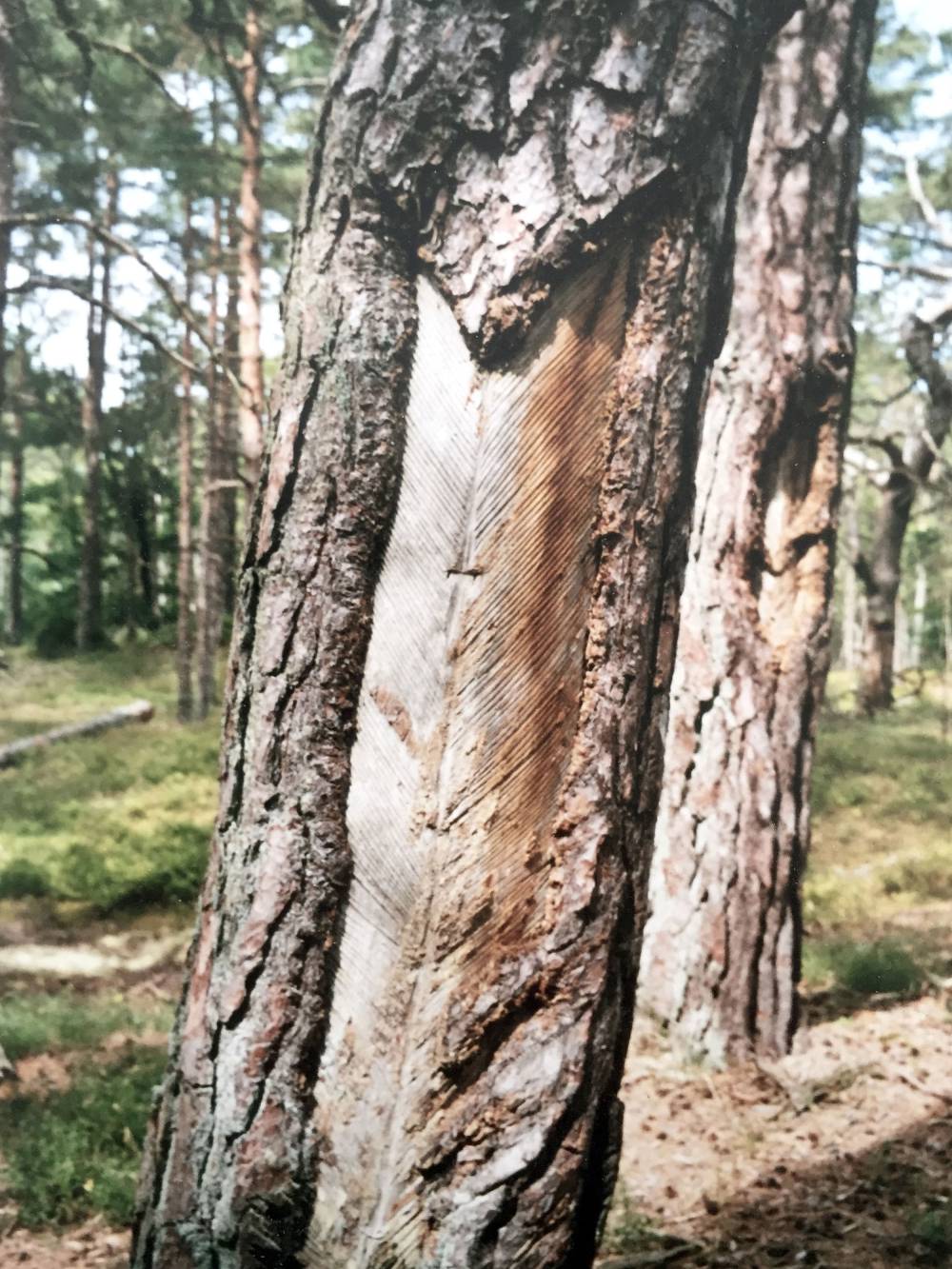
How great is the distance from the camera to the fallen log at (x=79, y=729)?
351 centimetres

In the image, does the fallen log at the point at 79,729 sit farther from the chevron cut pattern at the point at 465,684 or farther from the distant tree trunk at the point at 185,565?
the chevron cut pattern at the point at 465,684

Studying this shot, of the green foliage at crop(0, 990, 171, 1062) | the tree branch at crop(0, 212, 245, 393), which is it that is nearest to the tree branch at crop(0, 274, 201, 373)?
the tree branch at crop(0, 212, 245, 393)

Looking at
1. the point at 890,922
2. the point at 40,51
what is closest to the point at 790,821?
the point at 890,922

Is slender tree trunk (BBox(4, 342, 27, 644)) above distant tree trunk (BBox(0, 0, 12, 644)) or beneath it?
beneath

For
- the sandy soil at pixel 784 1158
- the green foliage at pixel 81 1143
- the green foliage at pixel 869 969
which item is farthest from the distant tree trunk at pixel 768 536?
the green foliage at pixel 81 1143

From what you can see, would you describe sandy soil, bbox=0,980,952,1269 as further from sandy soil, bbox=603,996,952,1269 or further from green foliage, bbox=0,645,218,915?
green foliage, bbox=0,645,218,915

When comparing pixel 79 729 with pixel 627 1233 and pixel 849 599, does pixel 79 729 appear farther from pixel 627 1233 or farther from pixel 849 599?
pixel 849 599

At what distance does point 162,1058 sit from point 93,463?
6.81ft

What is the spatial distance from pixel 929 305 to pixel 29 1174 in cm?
692

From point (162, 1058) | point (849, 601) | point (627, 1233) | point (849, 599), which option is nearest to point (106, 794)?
point (162, 1058)

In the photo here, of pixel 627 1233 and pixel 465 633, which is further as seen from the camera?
pixel 627 1233

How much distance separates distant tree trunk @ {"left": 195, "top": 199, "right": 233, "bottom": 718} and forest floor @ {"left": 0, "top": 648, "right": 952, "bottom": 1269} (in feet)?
0.67

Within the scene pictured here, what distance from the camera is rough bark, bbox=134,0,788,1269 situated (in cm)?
112

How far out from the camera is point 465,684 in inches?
45.4
